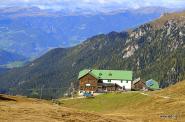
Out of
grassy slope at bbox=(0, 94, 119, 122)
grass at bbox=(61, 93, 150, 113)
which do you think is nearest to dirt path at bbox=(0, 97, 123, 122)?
grassy slope at bbox=(0, 94, 119, 122)

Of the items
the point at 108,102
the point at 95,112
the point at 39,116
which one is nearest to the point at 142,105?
the point at 108,102

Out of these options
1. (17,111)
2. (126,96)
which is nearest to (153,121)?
(17,111)

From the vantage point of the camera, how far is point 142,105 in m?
116

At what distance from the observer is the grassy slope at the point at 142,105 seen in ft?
283

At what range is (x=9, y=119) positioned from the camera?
165ft

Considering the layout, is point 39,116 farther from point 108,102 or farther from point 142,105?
point 108,102

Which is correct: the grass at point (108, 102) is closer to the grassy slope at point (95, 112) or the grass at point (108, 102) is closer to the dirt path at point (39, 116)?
the grassy slope at point (95, 112)

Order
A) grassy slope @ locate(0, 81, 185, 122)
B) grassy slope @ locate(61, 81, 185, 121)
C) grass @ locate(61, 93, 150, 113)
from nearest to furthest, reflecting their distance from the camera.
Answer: grassy slope @ locate(0, 81, 185, 122) < grassy slope @ locate(61, 81, 185, 121) < grass @ locate(61, 93, 150, 113)

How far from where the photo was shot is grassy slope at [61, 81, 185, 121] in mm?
86256

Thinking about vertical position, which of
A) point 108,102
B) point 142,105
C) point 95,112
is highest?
point 108,102

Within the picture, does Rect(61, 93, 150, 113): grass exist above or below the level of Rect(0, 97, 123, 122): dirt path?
above

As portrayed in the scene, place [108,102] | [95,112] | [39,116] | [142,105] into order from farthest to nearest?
1. [108,102]
2. [142,105]
3. [95,112]
4. [39,116]

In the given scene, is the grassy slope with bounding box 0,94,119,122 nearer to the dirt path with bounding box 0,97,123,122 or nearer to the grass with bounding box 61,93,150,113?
the dirt path with bounding box 0,97,123,122

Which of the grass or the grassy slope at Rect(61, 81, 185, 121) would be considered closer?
the grassy slope at Rect(61, 81, 185, 121)
